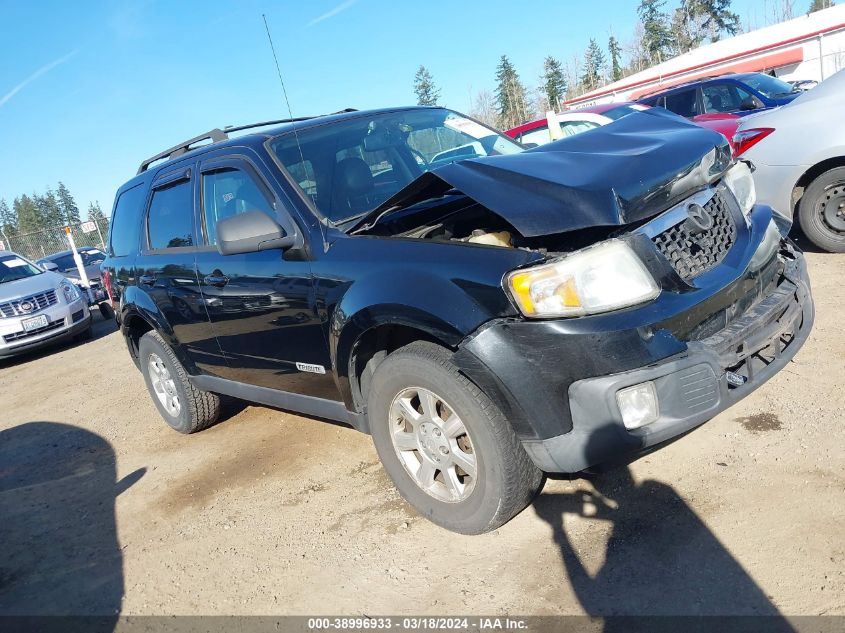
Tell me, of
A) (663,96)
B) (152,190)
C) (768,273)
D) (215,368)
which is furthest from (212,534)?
(663,96)

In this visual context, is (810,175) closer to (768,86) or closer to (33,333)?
(768,86)

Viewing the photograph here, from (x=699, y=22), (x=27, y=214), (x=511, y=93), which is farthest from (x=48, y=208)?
(x=699, y=22)

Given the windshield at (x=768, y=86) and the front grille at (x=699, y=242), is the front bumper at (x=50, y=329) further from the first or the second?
the windshield at (x=768, y=86)

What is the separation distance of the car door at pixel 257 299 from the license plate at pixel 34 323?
7.07m

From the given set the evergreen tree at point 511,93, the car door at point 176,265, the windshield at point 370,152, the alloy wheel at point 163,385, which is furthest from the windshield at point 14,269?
the evergreen tree at point 511,93

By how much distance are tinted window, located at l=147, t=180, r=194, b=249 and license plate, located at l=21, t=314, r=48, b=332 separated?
6.25 m

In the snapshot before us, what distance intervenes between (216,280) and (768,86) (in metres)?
9.57

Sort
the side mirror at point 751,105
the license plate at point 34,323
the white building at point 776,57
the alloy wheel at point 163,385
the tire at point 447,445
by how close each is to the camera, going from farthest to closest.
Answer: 1. the white building at point 776,57
2. the license plate at point 34,323
3. the side mirror at point 751,105
4. the alloy wheel at point 163,385
5. the tire at point 447,445

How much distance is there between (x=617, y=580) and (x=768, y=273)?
59.4 inches

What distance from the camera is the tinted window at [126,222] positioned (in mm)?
4754

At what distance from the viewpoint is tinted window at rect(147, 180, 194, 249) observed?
13.2 feet

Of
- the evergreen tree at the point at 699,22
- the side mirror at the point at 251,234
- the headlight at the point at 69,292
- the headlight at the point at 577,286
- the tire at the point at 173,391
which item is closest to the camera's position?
the headlight at the point at 577,286

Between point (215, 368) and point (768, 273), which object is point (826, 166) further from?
point (215, 368)

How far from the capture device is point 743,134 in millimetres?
5543
